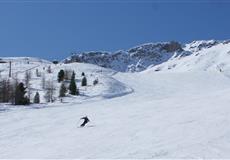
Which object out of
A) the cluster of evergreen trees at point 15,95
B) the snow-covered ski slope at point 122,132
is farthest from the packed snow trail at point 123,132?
the cluster of evergreen trees at point 15,95

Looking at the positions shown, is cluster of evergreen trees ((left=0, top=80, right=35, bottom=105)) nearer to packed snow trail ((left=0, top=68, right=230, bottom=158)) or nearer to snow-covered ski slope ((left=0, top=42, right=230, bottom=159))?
snow-covered ski slope ((left=0, top=42, right=230, bottom=159))

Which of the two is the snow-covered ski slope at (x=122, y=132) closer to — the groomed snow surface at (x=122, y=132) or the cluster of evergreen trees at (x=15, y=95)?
the groomed snow surface at (x=122, y=132)

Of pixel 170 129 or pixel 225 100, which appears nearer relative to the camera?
pixel 170 129

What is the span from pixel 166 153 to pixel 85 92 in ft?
138

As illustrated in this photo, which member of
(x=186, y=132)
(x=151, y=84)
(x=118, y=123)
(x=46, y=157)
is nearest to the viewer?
(x=46, y=157)

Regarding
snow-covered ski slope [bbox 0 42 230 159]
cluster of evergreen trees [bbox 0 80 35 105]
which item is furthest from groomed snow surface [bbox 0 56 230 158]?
cluster of evergreen trees [bbox 0 80 35 105]

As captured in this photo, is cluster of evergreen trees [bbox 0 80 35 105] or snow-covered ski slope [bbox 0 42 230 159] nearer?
snow-covered ski slope [bbox 0 42 230 159]

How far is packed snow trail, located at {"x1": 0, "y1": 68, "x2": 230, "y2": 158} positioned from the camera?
19984mm

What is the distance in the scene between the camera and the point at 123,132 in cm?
2578

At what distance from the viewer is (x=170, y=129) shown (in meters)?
25.3

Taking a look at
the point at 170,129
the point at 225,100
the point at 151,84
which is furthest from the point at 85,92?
the point at 170,129

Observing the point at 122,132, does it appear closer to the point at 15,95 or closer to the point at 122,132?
the point at 122,132

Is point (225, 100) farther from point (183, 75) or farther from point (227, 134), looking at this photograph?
point (183, 75)

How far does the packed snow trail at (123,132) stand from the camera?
19984mm
